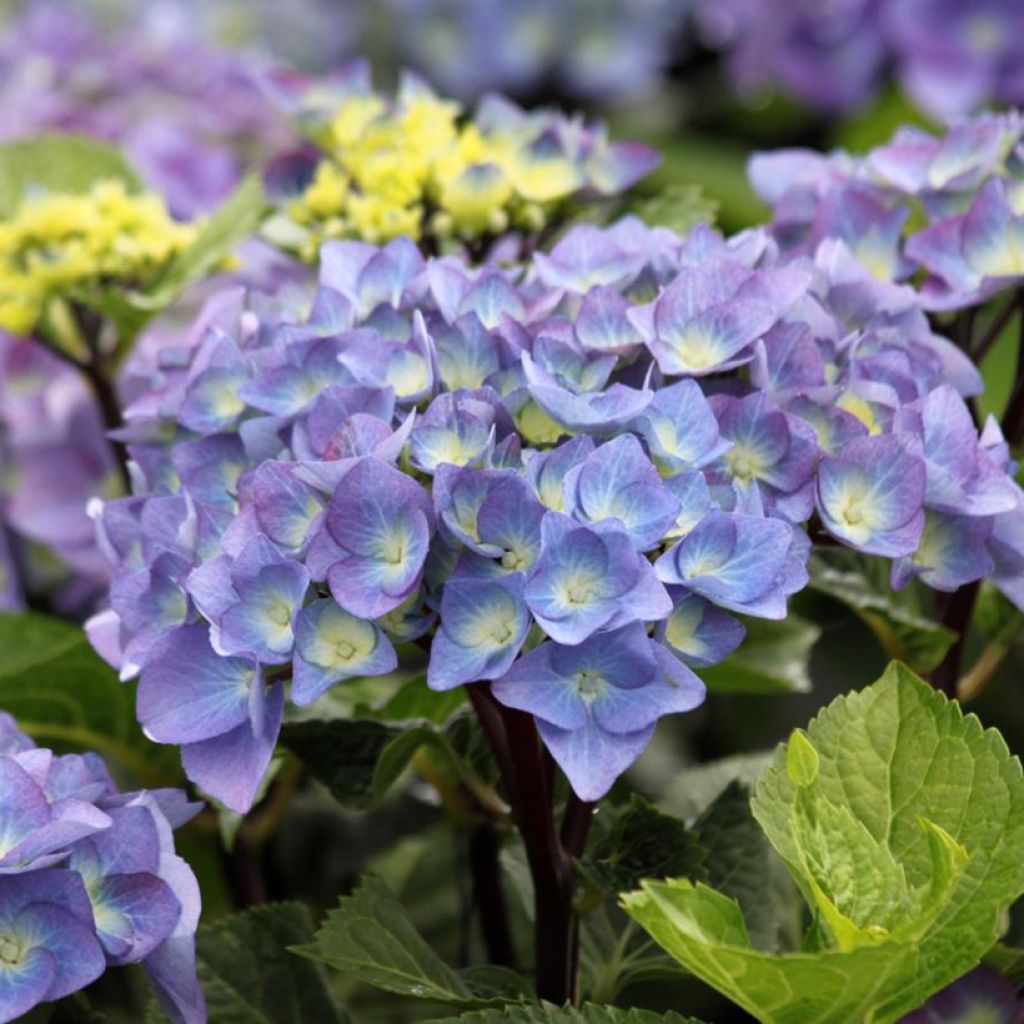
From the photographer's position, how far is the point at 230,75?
139 centimetres

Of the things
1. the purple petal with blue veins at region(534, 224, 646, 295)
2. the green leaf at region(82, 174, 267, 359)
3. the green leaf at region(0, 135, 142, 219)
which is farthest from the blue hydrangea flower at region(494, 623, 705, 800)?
the green leaf at region(0, 135, 142, 219)

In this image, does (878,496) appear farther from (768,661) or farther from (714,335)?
(768,661)

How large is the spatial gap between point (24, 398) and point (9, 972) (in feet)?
1.93

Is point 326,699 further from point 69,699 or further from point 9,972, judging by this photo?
point 9,972

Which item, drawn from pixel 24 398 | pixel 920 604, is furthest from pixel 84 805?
pixel 24 398

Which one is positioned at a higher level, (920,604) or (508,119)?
(508,119)

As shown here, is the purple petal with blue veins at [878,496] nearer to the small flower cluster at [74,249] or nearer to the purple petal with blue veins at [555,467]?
the purple petal with blue veins at [555,467]

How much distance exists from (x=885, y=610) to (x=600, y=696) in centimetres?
24

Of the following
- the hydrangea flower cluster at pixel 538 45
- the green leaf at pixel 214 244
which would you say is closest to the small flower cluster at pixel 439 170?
the green leaf at pixel 214 244

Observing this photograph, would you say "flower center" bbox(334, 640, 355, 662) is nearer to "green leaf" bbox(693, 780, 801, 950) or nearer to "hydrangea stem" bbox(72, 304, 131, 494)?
"green leaf" bbox(693, 780, 801, 950)

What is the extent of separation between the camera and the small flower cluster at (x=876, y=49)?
5.40 ft

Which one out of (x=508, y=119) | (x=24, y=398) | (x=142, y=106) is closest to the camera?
(x=508, y=119)

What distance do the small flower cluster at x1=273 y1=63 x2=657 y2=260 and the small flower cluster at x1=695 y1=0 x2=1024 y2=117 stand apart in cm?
84

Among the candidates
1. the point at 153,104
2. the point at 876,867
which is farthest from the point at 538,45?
the point at 876,867
